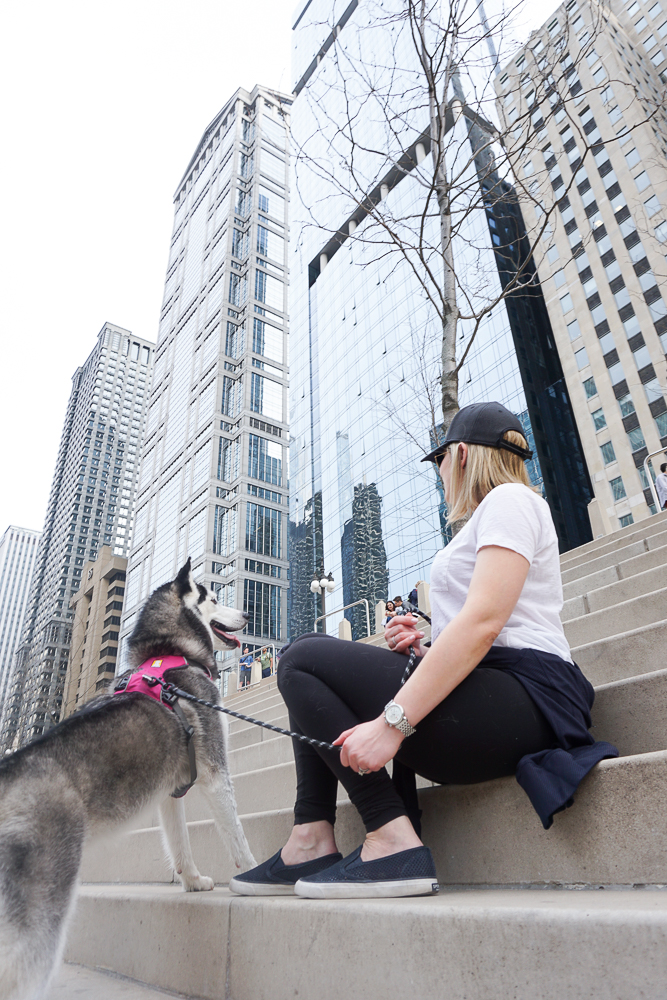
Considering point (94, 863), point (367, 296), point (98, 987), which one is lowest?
point (98, 987)

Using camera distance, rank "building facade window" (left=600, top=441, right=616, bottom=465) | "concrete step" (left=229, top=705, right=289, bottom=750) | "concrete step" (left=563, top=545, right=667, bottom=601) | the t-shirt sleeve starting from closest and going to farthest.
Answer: the t-shirt sleeve
"concrete step" (left=563, top=545, right=667, bottom=601)
"concrete step" (left=229, top=705, right=289, bottom=750)
"building facade window" (left=600, top=441, right=616, bottom=465)

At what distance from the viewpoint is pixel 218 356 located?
71.0m

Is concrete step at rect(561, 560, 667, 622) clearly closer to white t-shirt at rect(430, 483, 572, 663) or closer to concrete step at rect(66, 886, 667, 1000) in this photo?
white t-shirt at rect(430, 483, 572, 663)

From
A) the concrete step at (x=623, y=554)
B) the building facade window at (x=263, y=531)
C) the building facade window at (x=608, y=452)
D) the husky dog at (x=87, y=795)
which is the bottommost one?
the husky dog at (x=87, y=795)

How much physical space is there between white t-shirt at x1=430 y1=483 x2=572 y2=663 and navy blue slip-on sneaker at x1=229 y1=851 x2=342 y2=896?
819 millimetres

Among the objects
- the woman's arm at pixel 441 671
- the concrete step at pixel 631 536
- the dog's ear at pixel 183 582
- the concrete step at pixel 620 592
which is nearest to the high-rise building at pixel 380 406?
the concrete step at pixel 631 536

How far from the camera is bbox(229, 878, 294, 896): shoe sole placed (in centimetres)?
175

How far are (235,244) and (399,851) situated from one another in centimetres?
8917

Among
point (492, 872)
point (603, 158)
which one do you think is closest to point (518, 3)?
point (492, 872)

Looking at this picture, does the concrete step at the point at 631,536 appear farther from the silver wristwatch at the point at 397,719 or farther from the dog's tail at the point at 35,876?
the dog's tail at the point at 35,876

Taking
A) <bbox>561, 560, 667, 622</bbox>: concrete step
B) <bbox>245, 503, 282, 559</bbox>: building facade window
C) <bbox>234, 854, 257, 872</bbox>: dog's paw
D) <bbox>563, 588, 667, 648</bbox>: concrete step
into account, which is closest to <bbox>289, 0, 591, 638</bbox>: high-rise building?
<bbox>245, 503, 282, 559</bbox>: building facade window

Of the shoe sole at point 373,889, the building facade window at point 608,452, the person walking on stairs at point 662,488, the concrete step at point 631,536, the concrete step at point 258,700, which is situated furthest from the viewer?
the building facade window at point 608,452

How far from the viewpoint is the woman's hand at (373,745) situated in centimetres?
138

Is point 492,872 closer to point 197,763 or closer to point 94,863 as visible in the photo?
point 197,763
